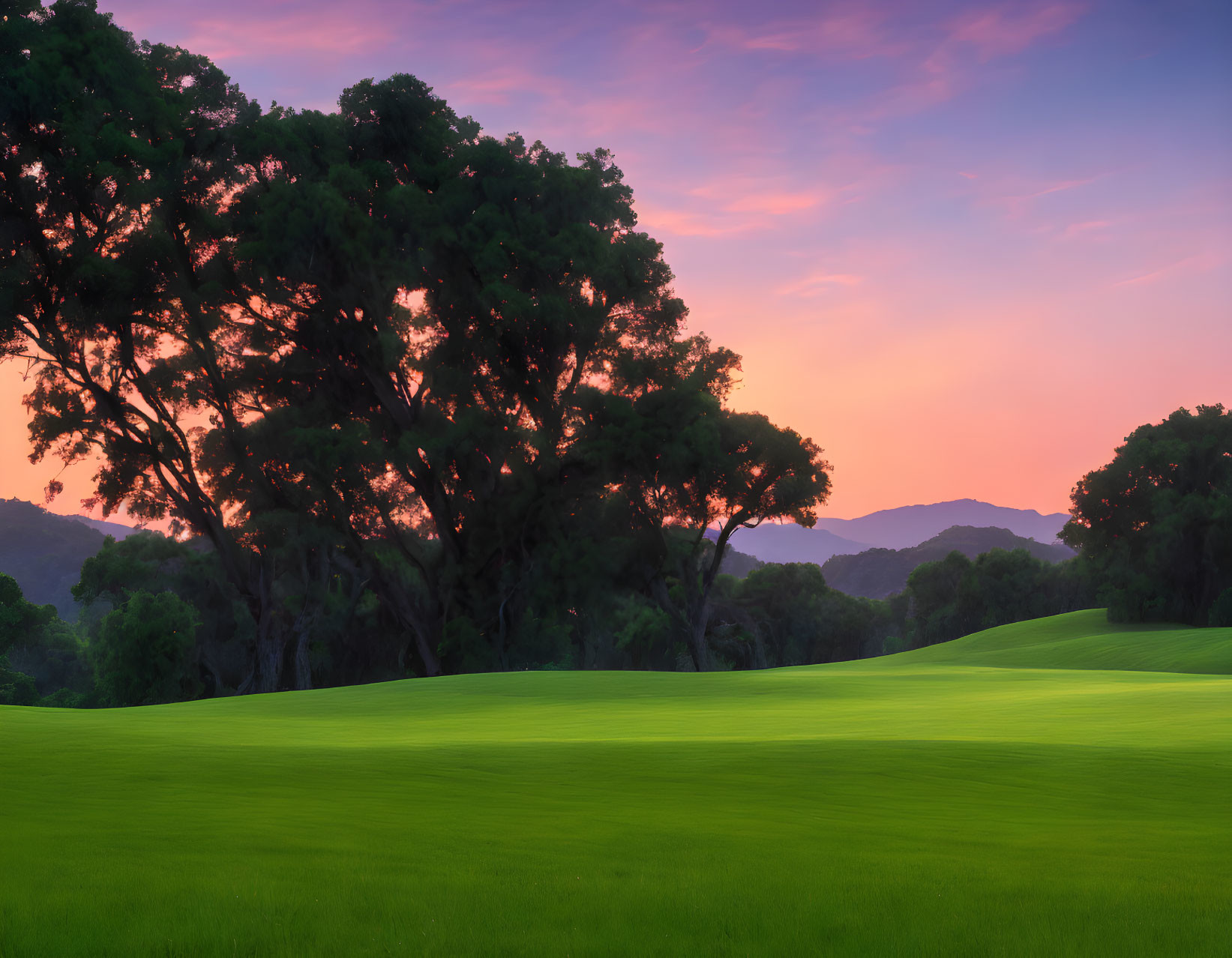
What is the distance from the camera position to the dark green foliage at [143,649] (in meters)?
43.2

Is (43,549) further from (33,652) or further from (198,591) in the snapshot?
(198,591)

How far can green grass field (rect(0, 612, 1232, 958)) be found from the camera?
5.64m

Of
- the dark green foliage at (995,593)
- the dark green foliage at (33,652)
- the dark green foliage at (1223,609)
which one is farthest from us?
the dark green foliage at (995,593)

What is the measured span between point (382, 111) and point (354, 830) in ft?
139

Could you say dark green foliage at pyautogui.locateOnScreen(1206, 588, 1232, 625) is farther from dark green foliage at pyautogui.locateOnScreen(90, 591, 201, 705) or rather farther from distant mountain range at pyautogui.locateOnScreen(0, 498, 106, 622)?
distant mountain range at pyautogui.locateOnScreen(0, 498, 106, 622)

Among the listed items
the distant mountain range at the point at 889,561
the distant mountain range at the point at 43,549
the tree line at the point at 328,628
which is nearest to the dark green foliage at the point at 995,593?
the tree line at the point at 328,628

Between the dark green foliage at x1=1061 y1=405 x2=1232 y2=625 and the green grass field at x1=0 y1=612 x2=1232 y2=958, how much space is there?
3536 cm

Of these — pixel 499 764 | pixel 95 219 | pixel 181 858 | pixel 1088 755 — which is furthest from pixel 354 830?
pixel 95 219

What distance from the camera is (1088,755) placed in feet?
37.6

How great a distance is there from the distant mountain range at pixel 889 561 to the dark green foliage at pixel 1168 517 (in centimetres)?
10119

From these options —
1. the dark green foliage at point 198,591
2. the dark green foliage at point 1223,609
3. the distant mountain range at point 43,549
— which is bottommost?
the dark green foliage at point 1223,609

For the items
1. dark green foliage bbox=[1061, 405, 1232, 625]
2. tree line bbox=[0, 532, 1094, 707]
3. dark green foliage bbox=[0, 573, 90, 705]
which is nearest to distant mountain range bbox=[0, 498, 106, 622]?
tree line bbox=[0, 532, 1094, 707]

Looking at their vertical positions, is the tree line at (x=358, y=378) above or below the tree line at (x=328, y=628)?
above

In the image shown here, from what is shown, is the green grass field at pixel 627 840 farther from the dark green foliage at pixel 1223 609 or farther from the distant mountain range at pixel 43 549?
the distant mountain range at pixel 43 549
